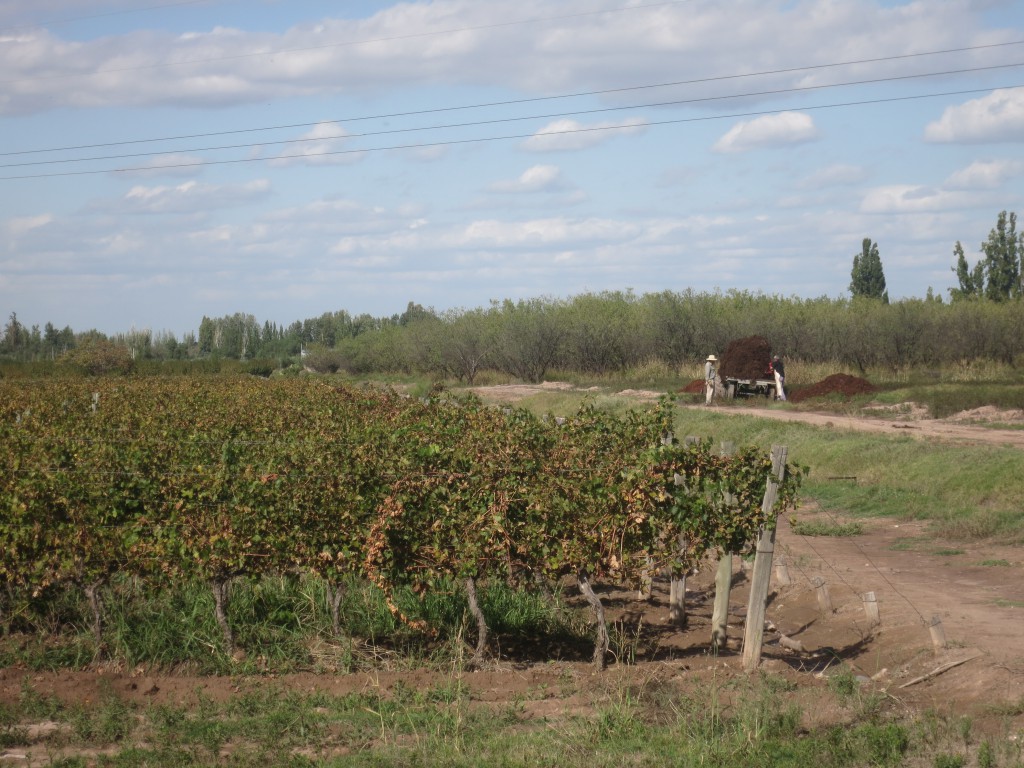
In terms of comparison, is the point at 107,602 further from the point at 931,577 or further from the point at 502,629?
the point at 931,577

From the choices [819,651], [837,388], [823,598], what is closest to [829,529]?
[823,598]

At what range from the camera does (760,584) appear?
7824 millimetres

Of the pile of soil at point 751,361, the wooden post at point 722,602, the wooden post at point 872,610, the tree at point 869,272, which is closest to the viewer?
the wooden post at point 722,602

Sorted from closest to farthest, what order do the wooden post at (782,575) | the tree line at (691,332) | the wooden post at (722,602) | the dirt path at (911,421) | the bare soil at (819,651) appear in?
the bare soil at (819,651) < the wooden post at (722,602) < the wooden post at (782,575) < the dirt path at (911,421) < the tree line at (691,332)

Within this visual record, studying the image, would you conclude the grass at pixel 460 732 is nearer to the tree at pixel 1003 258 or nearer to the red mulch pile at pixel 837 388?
the red mulch pile at pixel 837 388

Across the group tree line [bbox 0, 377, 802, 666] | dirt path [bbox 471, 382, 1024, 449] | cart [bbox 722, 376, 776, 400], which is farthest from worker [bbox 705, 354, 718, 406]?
→ tree line [bbox 0, 377, 802, 666]

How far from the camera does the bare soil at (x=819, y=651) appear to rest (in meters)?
7.14

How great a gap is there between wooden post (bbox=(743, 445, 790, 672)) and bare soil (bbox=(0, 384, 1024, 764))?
0.59 ft

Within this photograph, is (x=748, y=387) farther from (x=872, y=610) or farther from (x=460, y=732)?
(x=460, y=732)

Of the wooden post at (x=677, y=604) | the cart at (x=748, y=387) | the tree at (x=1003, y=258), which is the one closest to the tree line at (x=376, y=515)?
the wooden post at (x=677, y=604)

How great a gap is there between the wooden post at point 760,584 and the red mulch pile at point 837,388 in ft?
81.5

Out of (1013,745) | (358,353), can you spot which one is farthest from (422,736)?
(358,353)

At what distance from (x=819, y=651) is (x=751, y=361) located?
24945 millimetres

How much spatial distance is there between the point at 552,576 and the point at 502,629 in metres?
1.13
